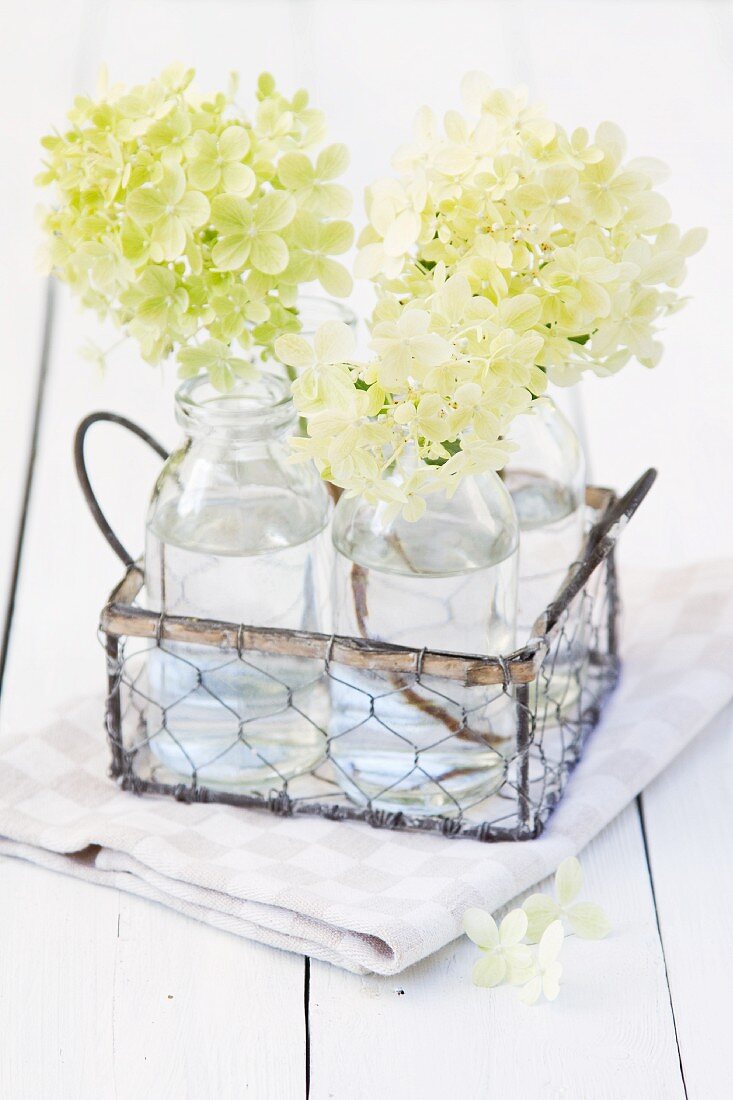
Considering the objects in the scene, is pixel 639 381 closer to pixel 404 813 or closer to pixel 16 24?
pixel 404 813

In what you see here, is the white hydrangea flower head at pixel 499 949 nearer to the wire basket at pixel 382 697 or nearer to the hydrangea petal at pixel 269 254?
the wire basket at pixel 382 697

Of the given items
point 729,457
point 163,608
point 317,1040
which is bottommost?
point 317,1040

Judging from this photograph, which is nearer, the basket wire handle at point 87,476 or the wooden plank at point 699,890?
the wooden plank at point 699,890

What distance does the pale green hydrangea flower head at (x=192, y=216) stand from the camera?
67cm

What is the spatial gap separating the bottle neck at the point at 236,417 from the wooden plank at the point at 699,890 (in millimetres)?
300

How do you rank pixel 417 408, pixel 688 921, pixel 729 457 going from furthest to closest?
pixel 729 457, pixel 688 921, pixel 417 408

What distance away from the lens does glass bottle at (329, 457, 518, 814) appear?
72 centimetres

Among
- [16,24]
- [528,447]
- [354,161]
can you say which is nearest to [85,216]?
[528,447]

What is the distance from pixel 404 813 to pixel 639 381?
68cm

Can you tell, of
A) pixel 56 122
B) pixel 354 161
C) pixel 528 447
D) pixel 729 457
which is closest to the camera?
pixel 528 447

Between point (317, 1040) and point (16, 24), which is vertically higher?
point (16, 24)

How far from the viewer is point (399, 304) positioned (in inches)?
25.0

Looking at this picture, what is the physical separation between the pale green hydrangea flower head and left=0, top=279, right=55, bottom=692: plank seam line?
325 mm

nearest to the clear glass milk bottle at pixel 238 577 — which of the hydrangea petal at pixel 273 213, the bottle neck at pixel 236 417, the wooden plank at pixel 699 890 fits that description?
the bottle neck at pixel 236 417
